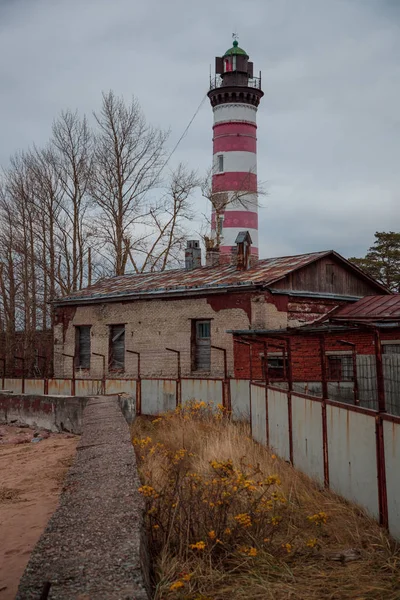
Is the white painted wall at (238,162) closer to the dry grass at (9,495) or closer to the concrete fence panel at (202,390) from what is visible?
the concrete fence panel at (202,390)

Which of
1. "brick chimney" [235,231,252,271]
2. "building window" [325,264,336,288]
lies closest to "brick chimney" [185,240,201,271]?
"brick chimney" [235,231,252,271]

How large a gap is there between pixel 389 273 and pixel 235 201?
1105 cm

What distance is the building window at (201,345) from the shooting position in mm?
19578

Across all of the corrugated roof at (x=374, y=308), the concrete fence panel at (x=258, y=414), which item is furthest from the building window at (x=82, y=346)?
the concrete fence panel at (x=258, y=414)

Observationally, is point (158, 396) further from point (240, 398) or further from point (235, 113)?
point (235, 113)

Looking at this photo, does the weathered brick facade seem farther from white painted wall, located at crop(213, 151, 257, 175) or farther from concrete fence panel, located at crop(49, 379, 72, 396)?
white painted wall, located at crop(213, 151, 257, 175)

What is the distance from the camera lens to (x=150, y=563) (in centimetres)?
441

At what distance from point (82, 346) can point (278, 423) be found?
49.4 ft

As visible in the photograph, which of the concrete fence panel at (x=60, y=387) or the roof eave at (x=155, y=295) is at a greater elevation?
the roof eave at (x=155, y=295)

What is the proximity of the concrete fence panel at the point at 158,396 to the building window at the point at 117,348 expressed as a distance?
5.74 metres

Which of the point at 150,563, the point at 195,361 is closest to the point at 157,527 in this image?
the point at 150,563

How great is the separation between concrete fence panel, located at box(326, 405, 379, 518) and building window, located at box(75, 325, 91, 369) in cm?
1704

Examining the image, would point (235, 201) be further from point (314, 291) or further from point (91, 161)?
point (314, 291)

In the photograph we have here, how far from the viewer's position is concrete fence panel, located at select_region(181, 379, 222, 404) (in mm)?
14727
